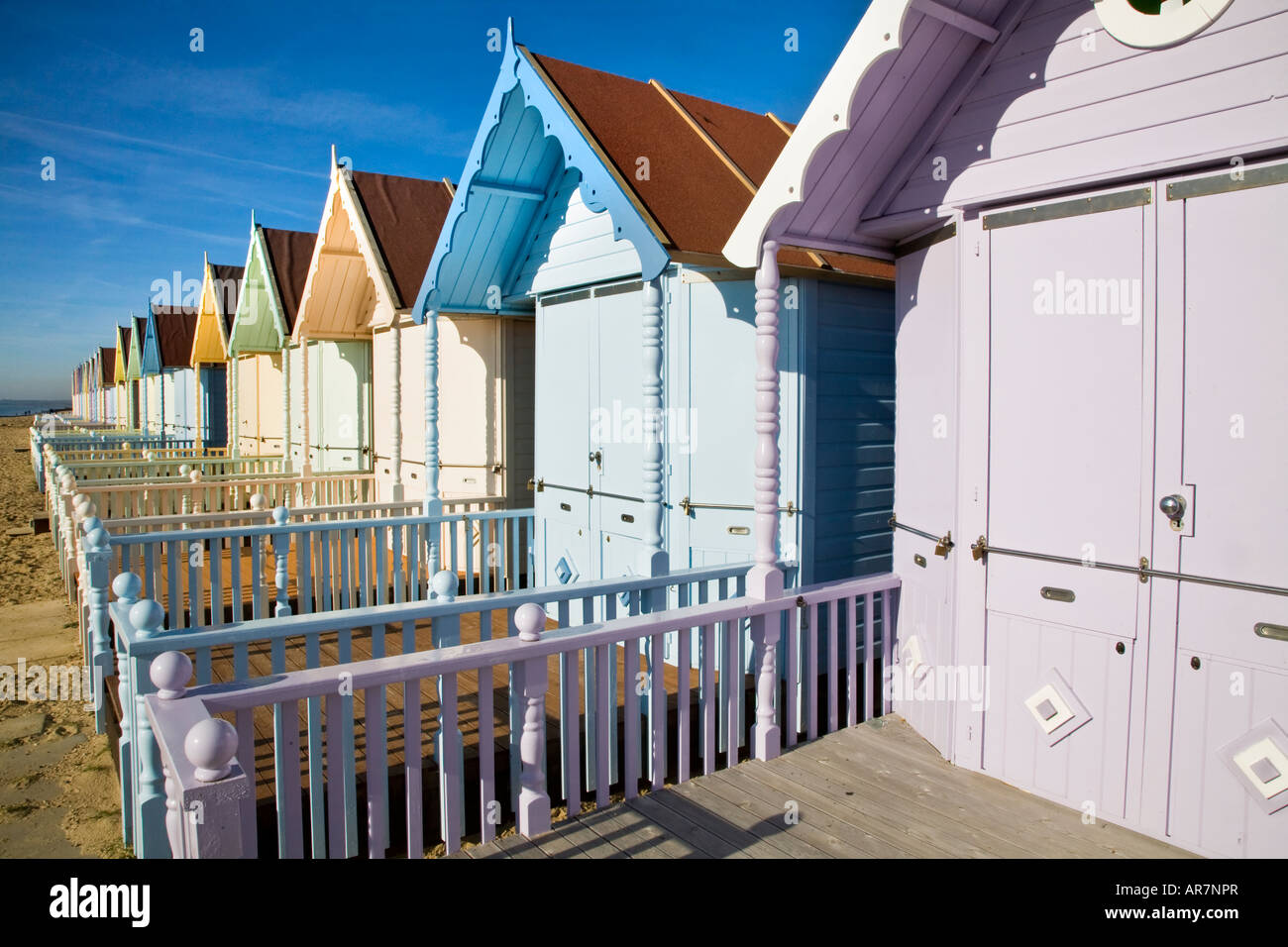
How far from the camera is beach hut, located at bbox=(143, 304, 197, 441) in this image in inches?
1023

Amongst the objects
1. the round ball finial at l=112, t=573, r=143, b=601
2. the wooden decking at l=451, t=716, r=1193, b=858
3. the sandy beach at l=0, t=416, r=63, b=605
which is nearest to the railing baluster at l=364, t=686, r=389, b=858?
the wooden decking at l=451, t=716, r=1193, b=858

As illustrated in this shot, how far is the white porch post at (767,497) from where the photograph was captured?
4.50 meters

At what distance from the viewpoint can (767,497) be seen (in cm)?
462

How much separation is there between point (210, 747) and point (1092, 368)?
11.8 feet

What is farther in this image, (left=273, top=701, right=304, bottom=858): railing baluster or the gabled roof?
the gabled roof

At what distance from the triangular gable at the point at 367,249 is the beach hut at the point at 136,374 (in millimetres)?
20684

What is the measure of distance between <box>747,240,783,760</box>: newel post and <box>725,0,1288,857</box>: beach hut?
253 millimetres

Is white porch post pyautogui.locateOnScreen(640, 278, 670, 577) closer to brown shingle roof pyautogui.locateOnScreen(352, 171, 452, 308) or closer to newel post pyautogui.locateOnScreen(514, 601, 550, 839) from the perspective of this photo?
newel post pyautogui.locateOnScreen(514, 601, 550, 839)

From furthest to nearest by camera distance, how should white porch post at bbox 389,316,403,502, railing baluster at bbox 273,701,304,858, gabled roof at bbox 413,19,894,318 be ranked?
white porch post at bbox 389,316,403,502 < gabled roof at bbox 413,19,894,318 < railing baluster at bbox 273,701,304,858

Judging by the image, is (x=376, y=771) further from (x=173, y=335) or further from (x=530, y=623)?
(x=173, y=335)

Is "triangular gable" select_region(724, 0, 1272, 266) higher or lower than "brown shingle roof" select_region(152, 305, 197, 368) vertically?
lower

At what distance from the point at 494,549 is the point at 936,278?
Result: 5.77 m

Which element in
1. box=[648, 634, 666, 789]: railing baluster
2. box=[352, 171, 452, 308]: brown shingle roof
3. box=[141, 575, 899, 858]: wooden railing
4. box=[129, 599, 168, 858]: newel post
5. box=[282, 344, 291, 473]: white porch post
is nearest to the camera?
box=[141, 575, 899, 858]: wooden railing

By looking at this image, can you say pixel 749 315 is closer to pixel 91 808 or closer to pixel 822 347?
pixel 822 347
